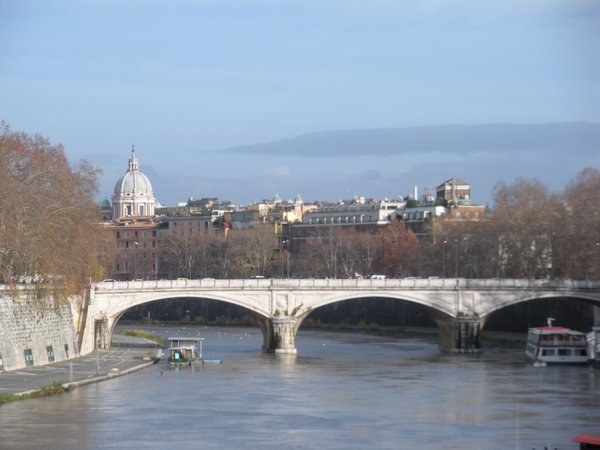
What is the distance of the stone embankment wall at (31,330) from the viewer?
230 feet

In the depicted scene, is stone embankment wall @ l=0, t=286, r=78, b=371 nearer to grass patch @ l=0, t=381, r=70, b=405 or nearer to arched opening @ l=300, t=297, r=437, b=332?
grass patch @ l=0, t=381, r=70, b=405

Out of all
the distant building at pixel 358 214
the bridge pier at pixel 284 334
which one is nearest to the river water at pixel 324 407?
the bridge pier at pixel 284 334

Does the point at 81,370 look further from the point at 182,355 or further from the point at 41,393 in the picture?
the point at 41,393

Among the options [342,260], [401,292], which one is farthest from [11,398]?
[342,260]

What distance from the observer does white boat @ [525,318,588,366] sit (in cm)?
8344

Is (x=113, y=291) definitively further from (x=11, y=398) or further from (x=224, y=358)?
(x=11, y=398)

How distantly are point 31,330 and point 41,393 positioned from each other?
36.4 ft

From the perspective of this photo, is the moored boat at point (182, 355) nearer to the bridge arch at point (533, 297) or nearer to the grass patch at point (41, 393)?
the grass patch at point (41, 393)

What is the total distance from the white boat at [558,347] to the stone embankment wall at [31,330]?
21.6 meters

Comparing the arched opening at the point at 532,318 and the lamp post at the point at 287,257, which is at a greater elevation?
the lamp post at the point at 287,257

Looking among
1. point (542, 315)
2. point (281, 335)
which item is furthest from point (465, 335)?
point (542, 315)

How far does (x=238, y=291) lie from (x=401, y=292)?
8.42m

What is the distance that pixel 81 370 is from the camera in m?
72.5

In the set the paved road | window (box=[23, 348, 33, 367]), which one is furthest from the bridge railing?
window (box=[23, 348, 33, 367])
